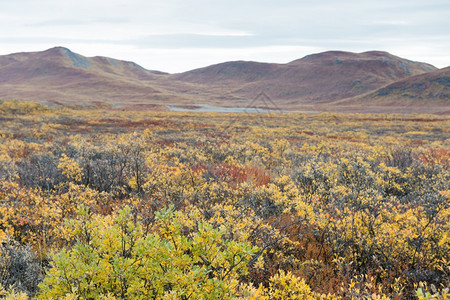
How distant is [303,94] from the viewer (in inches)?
5325

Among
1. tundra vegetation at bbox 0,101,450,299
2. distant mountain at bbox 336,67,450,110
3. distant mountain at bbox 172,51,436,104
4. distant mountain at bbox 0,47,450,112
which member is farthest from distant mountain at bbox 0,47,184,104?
tundra vegetation at bbox 0,101,450,299

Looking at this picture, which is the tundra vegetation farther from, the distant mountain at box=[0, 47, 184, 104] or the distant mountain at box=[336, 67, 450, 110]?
the distant mountain at box=[336, 67, 450, 110]

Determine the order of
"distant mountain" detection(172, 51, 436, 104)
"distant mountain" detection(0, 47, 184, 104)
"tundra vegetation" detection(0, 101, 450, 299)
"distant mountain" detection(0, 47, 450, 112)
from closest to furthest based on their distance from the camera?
1. "tundra vegetation" detection(0, 101, 450, 299)
2. "distant mountain" detection(0, 47, 450, 112)
3. "distant mountain" detection(0, 47, 184, 104)
4. "distant mountain" detection(172, 51, 436, 104)

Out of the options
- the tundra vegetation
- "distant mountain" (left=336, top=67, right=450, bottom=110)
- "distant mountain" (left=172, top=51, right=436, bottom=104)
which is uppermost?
"distant mountain" (left=172, top=51, right=436, bottom=104)

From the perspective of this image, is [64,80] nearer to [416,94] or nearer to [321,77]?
[321,77]

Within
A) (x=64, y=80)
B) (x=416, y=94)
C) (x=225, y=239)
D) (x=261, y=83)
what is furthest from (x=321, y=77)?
(x=225, y=239)

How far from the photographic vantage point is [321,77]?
147625 millimetres

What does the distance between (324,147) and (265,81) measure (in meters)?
150

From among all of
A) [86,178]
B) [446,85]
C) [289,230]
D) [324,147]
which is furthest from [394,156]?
[446,85]

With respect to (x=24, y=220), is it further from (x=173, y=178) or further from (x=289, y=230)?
(x=289, y=230)

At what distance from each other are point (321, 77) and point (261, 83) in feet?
107

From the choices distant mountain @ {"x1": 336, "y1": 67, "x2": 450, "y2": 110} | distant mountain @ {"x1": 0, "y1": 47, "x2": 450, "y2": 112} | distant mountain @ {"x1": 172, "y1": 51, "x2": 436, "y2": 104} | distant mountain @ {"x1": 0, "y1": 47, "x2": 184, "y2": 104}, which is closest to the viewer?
distant mountain @ {"x1": 336, "y1": 67, "x2": 450, "y2": 110}

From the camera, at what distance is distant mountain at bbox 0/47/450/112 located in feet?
332

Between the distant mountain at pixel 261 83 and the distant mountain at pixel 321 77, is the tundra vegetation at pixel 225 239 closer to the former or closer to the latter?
the distant mountain at pixel 261 83
